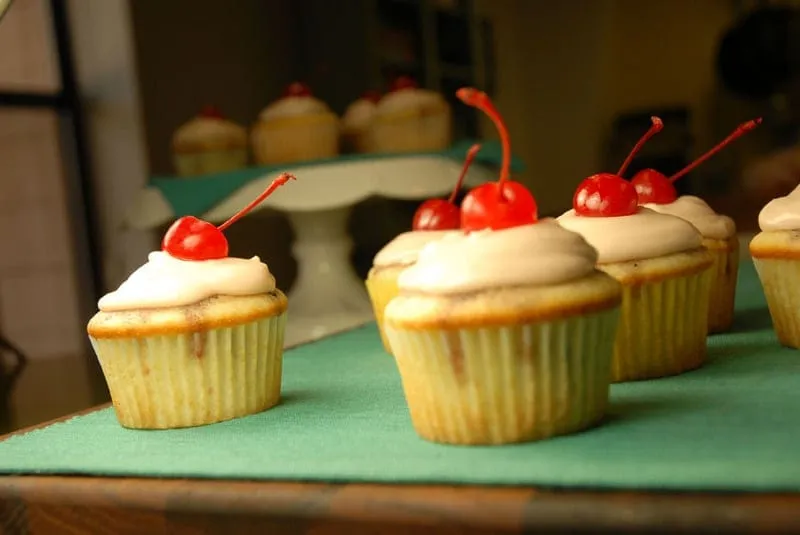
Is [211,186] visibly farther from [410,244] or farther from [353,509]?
[353,509]

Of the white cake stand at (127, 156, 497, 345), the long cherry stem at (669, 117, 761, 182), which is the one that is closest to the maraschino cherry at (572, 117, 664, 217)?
the long cherry stem at (669, 117, 761, 182)

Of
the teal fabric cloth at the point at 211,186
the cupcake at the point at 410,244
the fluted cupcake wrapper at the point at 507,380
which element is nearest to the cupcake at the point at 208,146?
the teal fabric cloth at the point at 211,186

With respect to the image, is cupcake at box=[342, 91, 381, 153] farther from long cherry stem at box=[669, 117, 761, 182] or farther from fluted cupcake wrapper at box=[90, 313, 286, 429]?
fluted cupcake wrapper at box=[90, 313, 286, 429]

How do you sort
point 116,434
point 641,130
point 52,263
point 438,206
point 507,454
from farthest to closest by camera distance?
point 641,130 → point 52,263 → point 438,206 → point 116,434 → point 507,454

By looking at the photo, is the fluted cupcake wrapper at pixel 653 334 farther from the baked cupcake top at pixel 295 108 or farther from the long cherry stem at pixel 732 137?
the baked cupcake top at pixel 295 108

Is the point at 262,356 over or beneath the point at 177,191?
beneath

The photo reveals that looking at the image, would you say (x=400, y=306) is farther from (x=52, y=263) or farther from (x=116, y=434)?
(x=52, y=263)

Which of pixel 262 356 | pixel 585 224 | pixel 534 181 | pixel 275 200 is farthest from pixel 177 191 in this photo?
pixel 534 181
